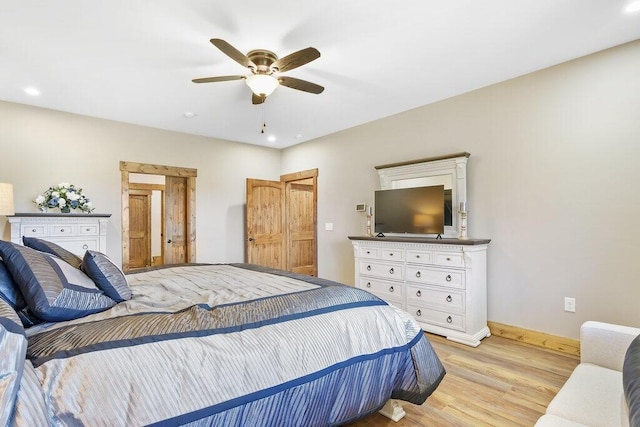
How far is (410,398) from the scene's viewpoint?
1792mm

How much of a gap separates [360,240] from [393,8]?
2.62 m

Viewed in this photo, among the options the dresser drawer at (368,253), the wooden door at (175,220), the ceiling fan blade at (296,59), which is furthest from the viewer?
the wooden door at (175,220)

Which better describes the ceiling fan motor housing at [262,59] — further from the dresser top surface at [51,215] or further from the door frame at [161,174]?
the door frame at [161,174]

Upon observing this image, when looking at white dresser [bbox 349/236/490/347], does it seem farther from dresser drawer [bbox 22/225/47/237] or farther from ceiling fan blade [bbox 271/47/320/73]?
dresser drawer [bbox 22/225/47/237]

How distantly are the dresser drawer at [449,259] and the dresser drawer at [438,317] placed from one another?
0.50m

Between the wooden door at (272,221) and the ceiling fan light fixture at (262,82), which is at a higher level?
the ceiling fan light fixture at (262,82)

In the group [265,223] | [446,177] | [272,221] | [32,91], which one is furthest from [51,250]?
[272,221]

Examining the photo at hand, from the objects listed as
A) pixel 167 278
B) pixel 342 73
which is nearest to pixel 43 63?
pixel 167 278

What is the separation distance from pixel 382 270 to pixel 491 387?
1.75 metres

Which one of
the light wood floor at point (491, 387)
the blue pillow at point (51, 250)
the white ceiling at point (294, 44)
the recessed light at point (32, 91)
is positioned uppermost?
the white ceiling at point (294, 44)

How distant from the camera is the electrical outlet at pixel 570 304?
2875 millimetres

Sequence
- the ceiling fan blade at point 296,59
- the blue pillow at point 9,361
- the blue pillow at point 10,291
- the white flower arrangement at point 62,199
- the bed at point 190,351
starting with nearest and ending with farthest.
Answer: the blue pillow at point 9,361
the bed at point 190,351
the blue pillow at point 10,291
the ceiling fan blade at point 296,59
the white flower arrangement at point 62,199

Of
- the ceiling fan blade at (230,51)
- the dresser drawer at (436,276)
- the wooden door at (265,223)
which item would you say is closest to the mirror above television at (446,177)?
the dresser drawer at (436,276)

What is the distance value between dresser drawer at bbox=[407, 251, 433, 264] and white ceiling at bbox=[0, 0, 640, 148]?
5.91ft
